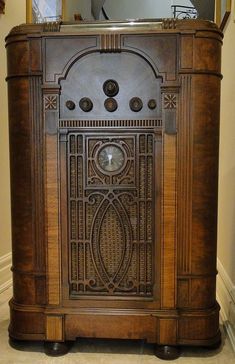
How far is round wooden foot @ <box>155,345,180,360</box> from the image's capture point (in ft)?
4.32

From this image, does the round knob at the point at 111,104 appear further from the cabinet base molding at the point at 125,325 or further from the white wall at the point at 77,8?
the white wall at the point at 77,8

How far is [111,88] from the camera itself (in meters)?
1.29

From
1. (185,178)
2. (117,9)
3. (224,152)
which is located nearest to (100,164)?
(185,178)

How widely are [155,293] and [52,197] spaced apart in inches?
19.2

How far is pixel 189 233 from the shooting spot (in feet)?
4.31

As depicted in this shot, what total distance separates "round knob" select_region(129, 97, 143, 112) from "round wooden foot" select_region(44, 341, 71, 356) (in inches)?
33.8

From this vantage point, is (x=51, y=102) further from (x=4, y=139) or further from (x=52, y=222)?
(x=4, y=139)

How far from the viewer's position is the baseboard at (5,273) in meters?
2.05

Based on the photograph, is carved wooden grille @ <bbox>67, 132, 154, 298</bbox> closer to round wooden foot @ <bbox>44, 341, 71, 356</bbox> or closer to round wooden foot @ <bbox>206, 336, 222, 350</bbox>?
round wooden foot @ <bbox>44, 341, 71, 356</bbox>

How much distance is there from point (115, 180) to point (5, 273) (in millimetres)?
1100

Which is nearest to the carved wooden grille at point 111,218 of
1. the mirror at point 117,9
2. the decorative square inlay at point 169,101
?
the decorative square inlay at point 169,101

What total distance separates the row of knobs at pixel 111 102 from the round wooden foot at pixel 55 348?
82cm

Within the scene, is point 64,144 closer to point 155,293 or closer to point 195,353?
point 155,293

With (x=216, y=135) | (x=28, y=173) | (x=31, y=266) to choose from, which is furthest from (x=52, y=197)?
(x=216, y=135)
